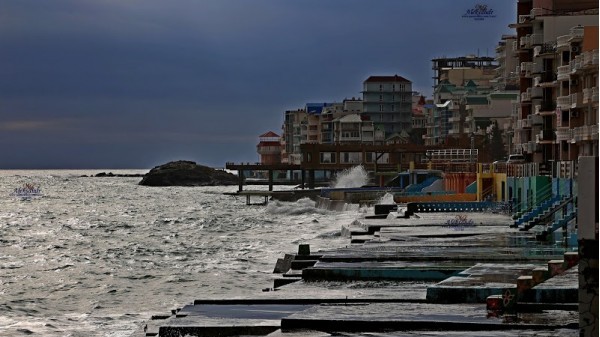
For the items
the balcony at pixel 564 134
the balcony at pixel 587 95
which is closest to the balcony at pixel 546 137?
the balcony at pixel 564 134

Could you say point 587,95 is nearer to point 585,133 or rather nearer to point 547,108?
point 585,133

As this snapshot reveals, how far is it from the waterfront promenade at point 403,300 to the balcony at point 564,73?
41.0 metres

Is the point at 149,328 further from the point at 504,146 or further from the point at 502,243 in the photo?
the point at 504,146

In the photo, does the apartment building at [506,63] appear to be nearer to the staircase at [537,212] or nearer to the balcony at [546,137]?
the balcony at [546,137]

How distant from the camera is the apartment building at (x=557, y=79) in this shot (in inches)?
2537

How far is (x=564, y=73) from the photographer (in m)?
69.2

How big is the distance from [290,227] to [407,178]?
47.8 metres

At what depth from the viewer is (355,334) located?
49.9 feet

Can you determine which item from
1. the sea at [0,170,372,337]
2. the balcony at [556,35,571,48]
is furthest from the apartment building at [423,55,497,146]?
the balcony at [556,35,571,48]

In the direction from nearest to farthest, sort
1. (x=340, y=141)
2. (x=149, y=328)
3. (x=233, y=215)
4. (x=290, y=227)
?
1. (x=149, y=328)
2. (x=290, y=227)
3. (x=233, y=215)
4. (x=340, y=141)

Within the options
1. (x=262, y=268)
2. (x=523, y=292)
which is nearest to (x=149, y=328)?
(x=523, y=292)

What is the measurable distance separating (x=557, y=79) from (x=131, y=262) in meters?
35.2

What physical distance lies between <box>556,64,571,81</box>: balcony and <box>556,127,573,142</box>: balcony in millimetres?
3322

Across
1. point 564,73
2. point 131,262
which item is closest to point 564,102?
point 564,73
